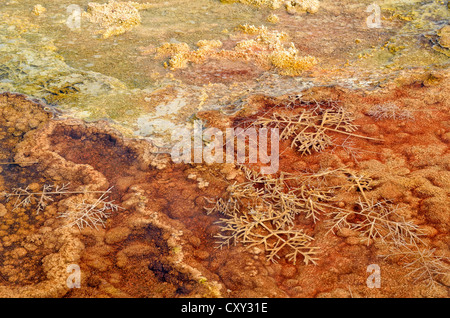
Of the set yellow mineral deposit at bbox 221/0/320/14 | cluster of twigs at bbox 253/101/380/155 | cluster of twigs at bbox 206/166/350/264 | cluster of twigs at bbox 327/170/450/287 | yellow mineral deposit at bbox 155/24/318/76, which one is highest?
yellow mineral deposit at bbox 221/0/320/14

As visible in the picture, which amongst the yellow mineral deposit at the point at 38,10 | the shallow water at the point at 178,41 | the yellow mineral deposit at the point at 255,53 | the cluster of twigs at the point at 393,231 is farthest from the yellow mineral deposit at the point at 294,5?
the cluster of twigs at the point at 393,231

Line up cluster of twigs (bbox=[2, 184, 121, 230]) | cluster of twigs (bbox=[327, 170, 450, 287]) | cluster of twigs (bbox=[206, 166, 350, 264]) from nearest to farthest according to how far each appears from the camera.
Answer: cluster of twigs (bbox=[327, 170, 450, 287]) → cluster of twigs (bbox=[206, 166, 350, 264]) → cluster of twigs (bbox=[2, 184, 121, 230])

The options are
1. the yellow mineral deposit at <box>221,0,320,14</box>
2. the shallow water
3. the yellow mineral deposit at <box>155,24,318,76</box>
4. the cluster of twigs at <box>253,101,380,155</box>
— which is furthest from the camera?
the yellow mineral deposit at <box>221,0,320,14</box>

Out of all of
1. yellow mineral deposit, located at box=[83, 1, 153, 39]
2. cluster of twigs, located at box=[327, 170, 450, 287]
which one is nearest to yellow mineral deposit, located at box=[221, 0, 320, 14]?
yellow mineral deposit, located at box=[83, 1, 153, 39]

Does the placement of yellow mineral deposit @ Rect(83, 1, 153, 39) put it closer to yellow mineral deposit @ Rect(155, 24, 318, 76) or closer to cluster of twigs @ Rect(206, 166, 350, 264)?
yellow mineral deposit @ Rect(155, 24, 318, 76)

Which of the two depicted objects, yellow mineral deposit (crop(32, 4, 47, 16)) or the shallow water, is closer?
the shallow water

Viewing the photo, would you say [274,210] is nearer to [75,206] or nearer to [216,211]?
[216,211]

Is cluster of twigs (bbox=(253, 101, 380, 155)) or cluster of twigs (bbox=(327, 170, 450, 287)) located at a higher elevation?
cluster of twigs (bbox=(253, 101, 380, 155))

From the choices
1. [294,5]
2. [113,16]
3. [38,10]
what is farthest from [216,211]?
[38,10]

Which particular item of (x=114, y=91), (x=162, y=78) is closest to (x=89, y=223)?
(x=114, y=91)
